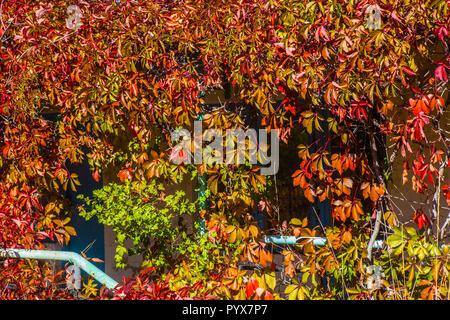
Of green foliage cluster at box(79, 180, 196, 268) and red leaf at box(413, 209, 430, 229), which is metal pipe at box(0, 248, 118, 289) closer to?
green foliage cluster at box(79, 180, 196, 268)

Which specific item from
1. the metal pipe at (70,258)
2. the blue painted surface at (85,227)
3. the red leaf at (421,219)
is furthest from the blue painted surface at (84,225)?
the red leaf at (421,219)

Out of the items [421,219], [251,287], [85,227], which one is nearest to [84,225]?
[85,227]

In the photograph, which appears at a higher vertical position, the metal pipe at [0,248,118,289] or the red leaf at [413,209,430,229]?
the red leaf at [413,209,430,229]

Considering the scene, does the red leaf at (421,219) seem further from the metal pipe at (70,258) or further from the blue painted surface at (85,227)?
the blue painted surface at (85,227)

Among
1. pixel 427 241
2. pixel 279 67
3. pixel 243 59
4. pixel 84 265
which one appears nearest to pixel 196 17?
pixel 243 59

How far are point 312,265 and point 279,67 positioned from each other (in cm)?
143

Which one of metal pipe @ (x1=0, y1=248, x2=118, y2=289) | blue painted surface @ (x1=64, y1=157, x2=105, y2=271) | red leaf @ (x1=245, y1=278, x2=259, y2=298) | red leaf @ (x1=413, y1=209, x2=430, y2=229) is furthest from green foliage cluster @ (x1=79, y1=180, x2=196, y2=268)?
red leaf @ (x1=413, y1=209, x2=430, y2=229)

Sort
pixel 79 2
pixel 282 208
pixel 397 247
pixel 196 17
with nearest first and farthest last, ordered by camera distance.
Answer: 1. pixel 397 247
2. pixel 196 17
3. pixel 79 2
4. pixel 282 208

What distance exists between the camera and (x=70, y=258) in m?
3.39

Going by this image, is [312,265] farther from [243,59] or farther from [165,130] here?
[165,130]

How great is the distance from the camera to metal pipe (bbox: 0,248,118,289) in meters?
3.15

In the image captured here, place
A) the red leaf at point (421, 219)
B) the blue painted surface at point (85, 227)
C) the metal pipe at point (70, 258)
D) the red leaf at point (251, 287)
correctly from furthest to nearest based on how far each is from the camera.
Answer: the blue painted surface at point (85, 227) < the red leaf at point (421, 219) < the metal pipe at point (70, 258) < the red leaf at point (251, 287)

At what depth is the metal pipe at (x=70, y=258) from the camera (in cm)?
315

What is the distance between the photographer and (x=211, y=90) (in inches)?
198
